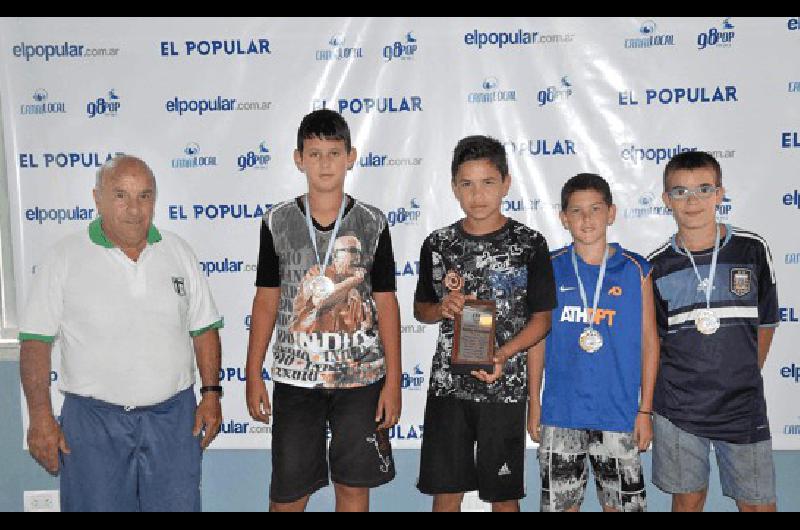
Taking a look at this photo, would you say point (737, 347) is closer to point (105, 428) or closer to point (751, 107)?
point (751, 107)

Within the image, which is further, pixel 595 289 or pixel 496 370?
pixel 595 289

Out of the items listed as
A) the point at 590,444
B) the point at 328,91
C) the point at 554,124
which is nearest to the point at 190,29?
the point at 328,91

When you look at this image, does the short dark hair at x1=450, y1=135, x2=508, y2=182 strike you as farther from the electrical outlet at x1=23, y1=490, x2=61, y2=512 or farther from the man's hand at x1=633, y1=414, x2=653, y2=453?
the electrical outlet at x1=23, y1=490, x2=61, y2=512

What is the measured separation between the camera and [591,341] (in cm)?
308

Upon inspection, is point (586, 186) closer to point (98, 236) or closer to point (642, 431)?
point (642, 431)

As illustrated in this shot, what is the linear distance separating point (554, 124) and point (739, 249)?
1159 mm

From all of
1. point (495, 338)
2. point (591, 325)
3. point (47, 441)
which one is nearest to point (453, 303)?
point (495, 338)

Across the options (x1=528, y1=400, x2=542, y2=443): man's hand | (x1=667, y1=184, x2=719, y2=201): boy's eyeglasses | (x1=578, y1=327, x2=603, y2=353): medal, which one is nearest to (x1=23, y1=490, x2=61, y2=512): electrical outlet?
(x1=528, y1=400, x2=542, y2=443): man's hand

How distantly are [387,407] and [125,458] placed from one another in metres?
1.14

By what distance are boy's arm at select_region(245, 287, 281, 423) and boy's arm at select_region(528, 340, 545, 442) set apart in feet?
3.92

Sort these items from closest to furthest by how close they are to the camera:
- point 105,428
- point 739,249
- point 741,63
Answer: point 105,428 < point 739,249 < point 741,63

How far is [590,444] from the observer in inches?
122

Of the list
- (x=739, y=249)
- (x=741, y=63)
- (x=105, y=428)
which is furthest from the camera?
(x=741, y=63)
